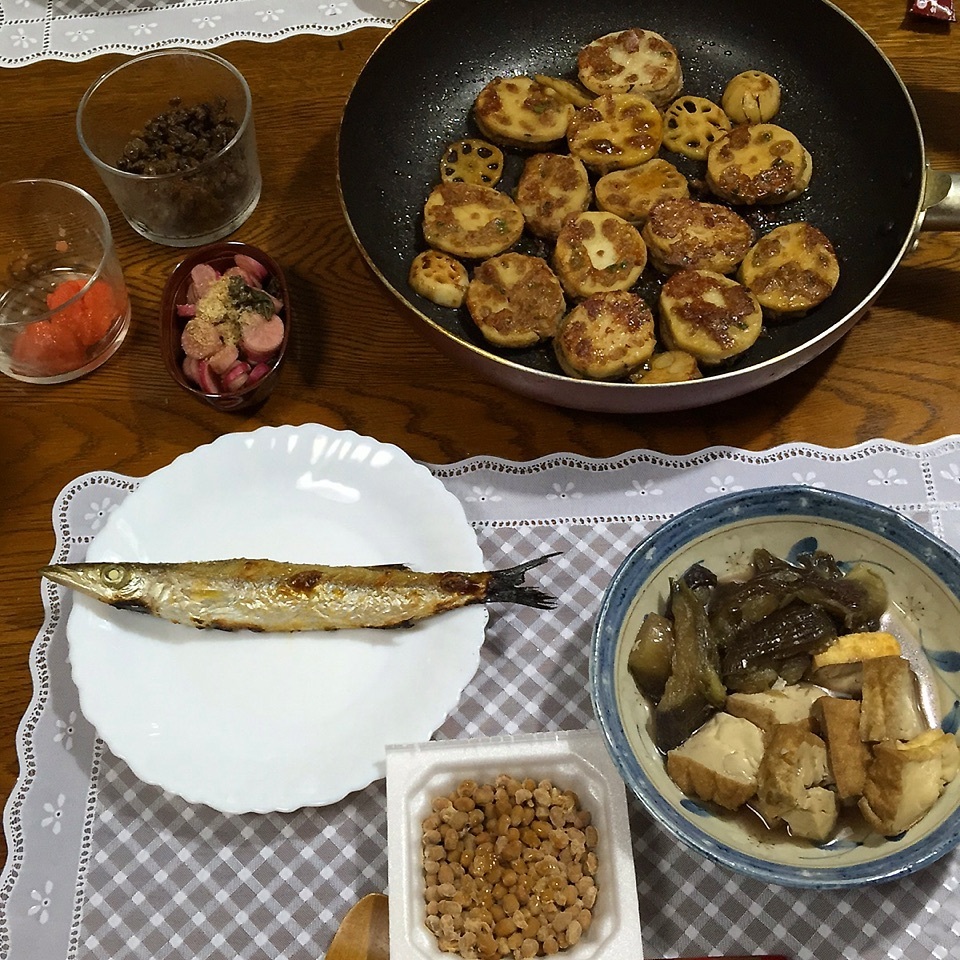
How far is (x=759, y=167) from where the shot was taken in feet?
5.23

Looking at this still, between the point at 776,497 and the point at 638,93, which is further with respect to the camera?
the point at 638,93

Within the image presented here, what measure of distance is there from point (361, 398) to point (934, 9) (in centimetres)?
143

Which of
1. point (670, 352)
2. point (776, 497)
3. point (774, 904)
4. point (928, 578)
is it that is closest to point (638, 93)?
point (670, 352)

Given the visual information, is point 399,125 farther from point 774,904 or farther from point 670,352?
point 774,904

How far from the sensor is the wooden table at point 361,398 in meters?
1.51

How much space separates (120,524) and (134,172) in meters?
0.67

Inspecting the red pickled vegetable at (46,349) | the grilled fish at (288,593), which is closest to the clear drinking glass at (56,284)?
the red pickled vegetable at (46,349)

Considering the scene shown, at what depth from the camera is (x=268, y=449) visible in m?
1.43

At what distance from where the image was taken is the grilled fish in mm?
1290

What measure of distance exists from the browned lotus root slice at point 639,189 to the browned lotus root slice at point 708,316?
0.18m

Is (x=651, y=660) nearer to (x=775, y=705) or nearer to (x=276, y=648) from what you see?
(x=775, y=705)

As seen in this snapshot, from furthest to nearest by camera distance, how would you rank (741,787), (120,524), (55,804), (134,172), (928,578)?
(134,172) < (120,524) < (55,804) < (928,578) < (741,787)

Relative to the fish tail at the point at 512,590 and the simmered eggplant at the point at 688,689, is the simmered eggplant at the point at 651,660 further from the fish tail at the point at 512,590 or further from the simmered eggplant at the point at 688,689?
the fish tail at the point at 512,590

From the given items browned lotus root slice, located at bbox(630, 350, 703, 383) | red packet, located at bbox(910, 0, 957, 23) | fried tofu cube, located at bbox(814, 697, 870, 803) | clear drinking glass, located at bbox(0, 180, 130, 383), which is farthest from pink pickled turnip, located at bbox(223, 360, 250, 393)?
red packet, located at bbox(910, 0, 957, 23)
